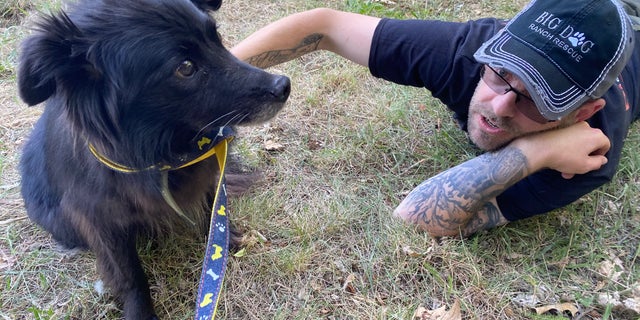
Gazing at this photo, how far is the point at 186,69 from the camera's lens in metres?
1.71

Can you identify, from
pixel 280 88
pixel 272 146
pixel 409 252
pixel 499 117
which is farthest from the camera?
pixel 272 146

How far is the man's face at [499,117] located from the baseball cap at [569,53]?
0.42ft

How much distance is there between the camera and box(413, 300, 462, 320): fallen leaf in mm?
2145

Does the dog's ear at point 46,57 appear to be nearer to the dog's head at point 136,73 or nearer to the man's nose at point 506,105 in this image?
the dog's head at point 136,73

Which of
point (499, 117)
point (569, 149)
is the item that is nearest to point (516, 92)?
point (499, 117)

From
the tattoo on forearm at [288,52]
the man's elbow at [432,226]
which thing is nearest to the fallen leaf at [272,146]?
the tattoo on forearm at [288,52]

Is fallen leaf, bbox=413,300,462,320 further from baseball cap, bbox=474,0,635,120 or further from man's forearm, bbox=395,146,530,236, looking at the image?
baseball cap, bbox=474,0,635,120

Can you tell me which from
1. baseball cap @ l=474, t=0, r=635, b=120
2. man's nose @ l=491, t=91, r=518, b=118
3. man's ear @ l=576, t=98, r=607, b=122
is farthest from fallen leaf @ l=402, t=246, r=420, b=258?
man's ear @ l=576, t=98, r=607, b=122

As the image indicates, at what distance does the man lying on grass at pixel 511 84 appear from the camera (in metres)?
2.03

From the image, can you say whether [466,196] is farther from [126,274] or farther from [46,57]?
[46,57]

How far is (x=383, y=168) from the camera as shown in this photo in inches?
119

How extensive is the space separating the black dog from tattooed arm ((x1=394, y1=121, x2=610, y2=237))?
1.06 m

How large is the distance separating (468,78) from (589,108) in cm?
62

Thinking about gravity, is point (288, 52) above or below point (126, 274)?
above
